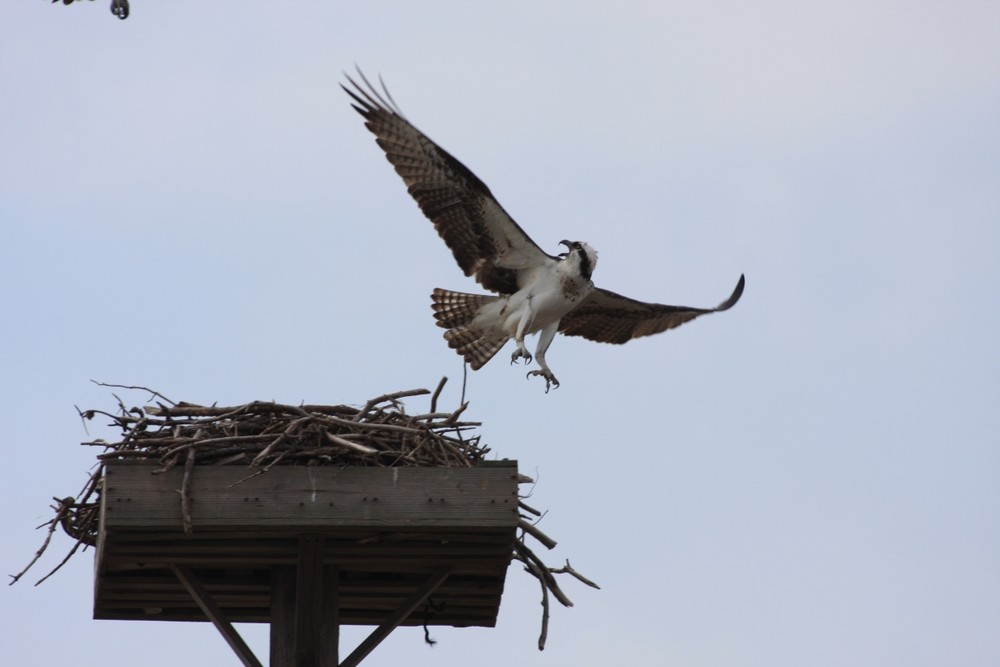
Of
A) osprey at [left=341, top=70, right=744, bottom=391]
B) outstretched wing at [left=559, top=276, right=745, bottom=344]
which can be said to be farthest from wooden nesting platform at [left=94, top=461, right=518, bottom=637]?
outstretched wing at [left=559, top=276, right=745, bottom=344]

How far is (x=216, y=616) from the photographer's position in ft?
20.6

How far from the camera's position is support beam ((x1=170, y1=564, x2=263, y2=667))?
623 centimetres

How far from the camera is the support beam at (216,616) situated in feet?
20.4

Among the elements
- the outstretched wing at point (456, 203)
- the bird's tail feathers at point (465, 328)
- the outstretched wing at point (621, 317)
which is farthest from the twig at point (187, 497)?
the outstretched wing at point (621, 317)

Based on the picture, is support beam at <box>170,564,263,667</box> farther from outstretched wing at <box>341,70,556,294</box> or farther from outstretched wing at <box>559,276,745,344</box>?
outstretched wing at <box>559,276,745,344</box>

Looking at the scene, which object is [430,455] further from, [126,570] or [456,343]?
[456,343]

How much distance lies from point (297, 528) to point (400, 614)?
2.84 feet

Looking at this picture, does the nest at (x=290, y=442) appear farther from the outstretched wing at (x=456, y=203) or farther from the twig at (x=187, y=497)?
the outstretched wing at (x=456, y=203)

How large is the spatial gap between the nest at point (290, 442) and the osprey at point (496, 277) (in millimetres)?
2713

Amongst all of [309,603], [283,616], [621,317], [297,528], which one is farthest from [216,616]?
[621,317]

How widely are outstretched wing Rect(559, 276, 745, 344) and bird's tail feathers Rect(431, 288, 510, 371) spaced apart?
2.18 ft

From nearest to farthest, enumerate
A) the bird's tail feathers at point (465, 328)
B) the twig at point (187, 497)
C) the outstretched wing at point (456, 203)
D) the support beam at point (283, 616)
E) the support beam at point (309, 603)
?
the twig at point (187, 497)
the support beam at point (309, 603)
the support beam at point (283, 616)
the outstretched wing at point (456, 203)
the bird's tail feathers at point (465, 328)

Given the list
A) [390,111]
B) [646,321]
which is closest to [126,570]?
[390,111]

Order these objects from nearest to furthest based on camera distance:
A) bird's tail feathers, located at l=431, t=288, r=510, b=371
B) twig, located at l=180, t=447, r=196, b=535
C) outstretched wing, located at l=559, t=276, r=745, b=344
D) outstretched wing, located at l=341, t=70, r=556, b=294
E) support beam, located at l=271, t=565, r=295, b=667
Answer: twig, located at l=180, t=447, r=196, b=535 → support beam, located at l=271, t=565, r=295, b=667 → outstretched wing, located at l=341, t=70, r=556, b=294 → bird's tail feathers, located at l=431, t=288, r=510, b=371 → outstretched wing, located at l=559, t=276, r=745, b=344
